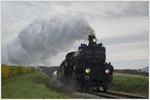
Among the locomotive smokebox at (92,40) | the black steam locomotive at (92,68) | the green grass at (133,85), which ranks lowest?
the green grass at (133,85)

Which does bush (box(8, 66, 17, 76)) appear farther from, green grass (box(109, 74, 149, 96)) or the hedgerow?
green grass (box(109, 74, 149, 96))

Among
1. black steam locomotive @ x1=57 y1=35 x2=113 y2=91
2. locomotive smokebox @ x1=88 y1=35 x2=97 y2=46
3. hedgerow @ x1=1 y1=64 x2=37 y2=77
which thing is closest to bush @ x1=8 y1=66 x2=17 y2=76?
hedgerow @ x1=1 y1=64 x2=37 y2=77

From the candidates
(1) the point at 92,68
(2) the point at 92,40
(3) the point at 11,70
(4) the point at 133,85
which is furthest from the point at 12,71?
(4) the point at 133,85

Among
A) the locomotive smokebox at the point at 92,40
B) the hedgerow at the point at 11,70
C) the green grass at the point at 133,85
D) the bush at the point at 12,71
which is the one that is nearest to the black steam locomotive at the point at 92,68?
the locomotive smokebox at the point at 92,40

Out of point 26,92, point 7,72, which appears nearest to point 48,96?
point 26,92

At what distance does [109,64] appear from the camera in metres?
24.0

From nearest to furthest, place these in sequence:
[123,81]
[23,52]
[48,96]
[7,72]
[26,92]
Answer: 1. [48,96]
2. [26,92]
3. [123,81]
4. [7,72]
5. [23,52]

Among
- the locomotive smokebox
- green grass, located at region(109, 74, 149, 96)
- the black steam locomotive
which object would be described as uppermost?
the locomotive smokebox

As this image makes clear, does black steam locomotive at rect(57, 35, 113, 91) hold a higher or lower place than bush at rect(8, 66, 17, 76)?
higher

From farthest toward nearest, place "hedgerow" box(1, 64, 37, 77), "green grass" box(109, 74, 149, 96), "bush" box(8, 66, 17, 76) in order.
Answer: "bush" box(8, 66, 17, 76)
"hedgerow" box(1, 64, 37, 77)
"green grass" box(109, 74, 149, 96)

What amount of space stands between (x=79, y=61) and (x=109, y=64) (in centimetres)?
278

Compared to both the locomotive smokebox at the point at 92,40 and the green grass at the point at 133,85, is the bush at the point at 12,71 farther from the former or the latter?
the locomotive smokebox at the point at 92,40

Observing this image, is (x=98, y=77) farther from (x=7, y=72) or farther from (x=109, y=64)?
(x=7, y=72)

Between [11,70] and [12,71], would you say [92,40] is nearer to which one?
[11,70]
